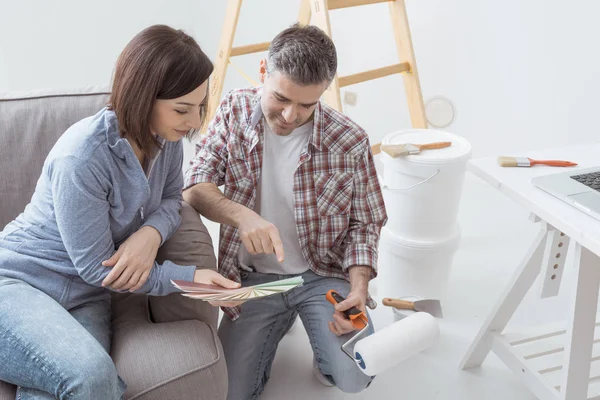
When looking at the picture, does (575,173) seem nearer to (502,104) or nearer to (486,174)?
(486,174)

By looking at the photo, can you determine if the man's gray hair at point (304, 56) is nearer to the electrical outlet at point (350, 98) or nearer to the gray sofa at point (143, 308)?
the gray sofa at point (143, 308)

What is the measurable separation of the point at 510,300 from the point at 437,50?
1.58 metres

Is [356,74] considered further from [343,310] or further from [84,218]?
[84,218]

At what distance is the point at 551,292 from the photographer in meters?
1.61

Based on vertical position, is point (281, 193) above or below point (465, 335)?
above

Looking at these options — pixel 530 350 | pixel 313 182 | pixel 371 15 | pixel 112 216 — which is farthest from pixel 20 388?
pixel 371 15

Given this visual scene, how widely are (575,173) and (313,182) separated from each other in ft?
2.15

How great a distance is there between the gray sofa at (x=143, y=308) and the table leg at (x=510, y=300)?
84 cm

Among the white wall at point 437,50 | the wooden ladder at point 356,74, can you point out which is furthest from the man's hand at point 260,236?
the white wall at point 437,50

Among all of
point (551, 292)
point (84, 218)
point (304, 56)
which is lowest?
point (551, 292)

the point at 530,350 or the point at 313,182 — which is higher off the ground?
the point at 313,182

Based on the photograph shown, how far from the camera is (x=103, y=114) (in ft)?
4.59

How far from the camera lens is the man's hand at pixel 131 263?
1.38 metres

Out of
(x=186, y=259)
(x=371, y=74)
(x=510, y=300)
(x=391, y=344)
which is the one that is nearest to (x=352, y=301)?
(x=391, y=344)
